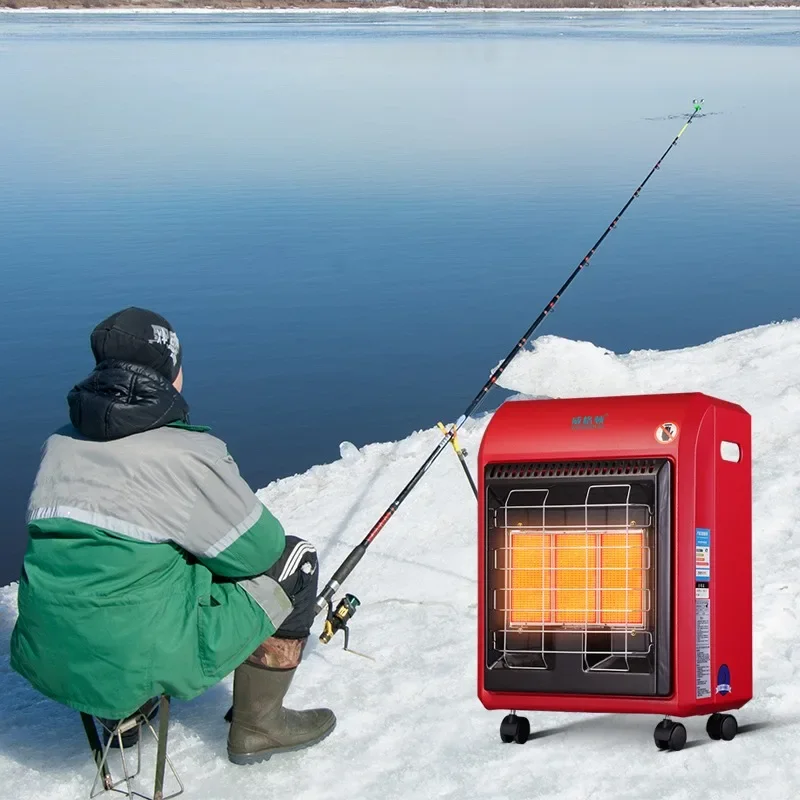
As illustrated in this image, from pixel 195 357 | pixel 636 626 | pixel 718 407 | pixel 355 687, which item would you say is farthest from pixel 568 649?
pixel 195 357

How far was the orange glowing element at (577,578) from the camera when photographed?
318 cm

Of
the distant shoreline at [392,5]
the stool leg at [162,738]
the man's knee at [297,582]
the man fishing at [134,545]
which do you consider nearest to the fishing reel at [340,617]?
the man's knee at [297,582]

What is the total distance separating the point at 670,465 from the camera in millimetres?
3084

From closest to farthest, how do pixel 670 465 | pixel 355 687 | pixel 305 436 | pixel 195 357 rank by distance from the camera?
pixel 670 465 → pixel 355 687 → pixel 305 436 → pixel 195 357

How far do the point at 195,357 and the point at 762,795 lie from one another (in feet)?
29.0

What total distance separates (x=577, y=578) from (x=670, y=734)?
53 cm

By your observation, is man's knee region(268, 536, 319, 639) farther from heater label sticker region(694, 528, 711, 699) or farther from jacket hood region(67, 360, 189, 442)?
heater label sticker region(694, 528, 711, 699)

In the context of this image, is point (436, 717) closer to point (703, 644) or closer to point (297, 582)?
point (297, 582)

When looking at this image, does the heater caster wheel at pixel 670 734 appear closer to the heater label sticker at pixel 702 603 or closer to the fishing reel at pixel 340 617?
the heater label sticker at pixel 702 603

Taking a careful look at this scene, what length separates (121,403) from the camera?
10.5 ft

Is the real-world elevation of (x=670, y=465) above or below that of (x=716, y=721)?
above

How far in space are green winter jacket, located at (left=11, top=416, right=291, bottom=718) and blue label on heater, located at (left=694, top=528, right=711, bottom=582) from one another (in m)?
1.11

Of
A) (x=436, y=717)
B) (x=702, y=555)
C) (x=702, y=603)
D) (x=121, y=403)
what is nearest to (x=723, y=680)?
(x=702, y=603)

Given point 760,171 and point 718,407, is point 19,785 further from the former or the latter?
point 760,171
